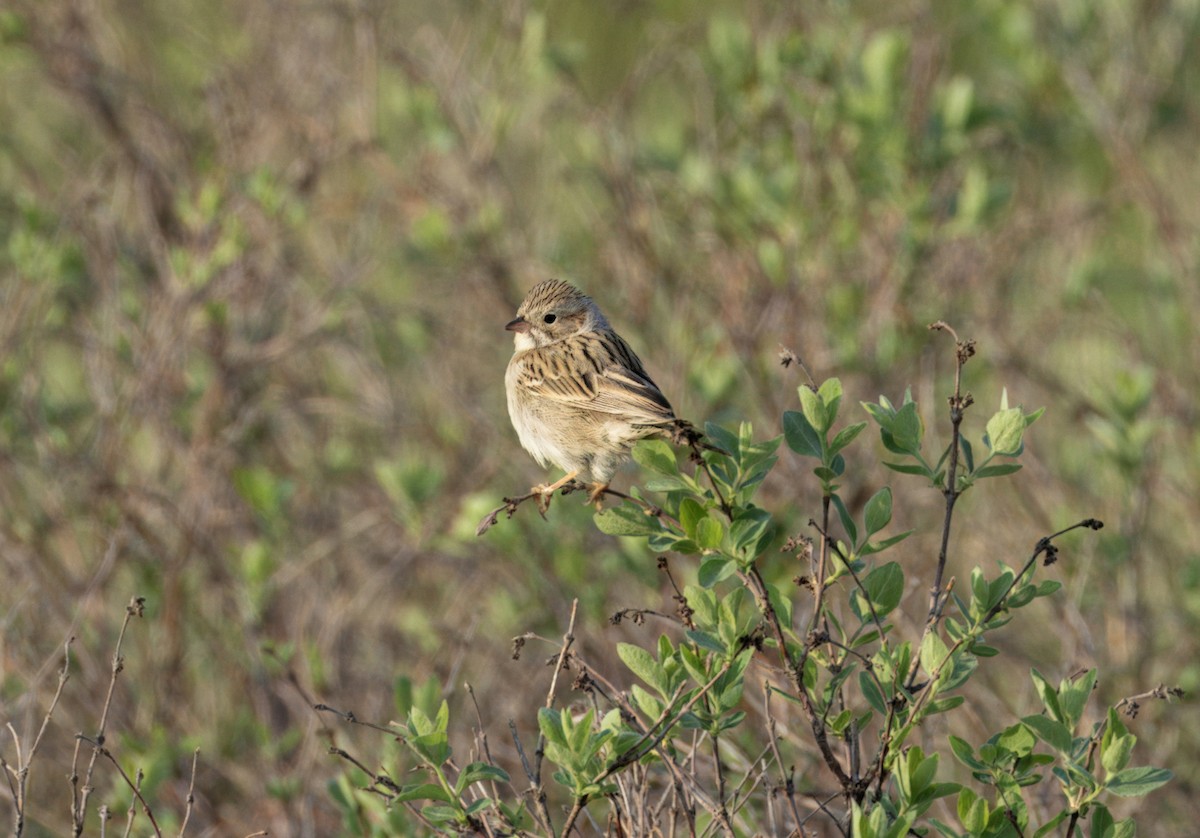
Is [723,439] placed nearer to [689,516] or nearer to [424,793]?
[689,516]

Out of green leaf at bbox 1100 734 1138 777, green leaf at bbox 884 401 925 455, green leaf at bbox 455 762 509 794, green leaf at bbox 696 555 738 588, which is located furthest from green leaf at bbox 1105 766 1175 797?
green leaf at bbox 455 762 509 794

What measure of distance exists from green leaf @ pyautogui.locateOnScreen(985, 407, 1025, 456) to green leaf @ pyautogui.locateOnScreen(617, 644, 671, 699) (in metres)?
0.90

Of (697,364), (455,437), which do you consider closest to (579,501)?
(697,364)

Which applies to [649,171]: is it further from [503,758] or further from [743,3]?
[743,3]

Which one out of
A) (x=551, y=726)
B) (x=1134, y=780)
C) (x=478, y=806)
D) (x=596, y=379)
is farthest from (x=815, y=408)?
(x=596, y=379)

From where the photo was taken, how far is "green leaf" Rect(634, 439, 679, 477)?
333cm

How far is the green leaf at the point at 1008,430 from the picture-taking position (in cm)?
309

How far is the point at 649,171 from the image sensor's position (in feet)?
25.7

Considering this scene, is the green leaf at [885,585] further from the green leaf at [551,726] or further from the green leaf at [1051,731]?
the green leaf at [551,726]

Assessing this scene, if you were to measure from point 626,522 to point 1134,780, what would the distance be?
1.25 metres

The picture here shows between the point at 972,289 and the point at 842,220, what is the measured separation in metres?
0.94

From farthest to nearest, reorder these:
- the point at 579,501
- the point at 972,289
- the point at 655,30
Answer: the point at 655,30 < the point at 972,289 < the point at 579,501

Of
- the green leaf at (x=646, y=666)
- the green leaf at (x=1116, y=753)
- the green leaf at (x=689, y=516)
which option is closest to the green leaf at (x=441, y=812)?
the green leaf at (x=646, y=666)

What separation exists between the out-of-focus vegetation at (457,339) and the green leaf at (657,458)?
2.33 m
